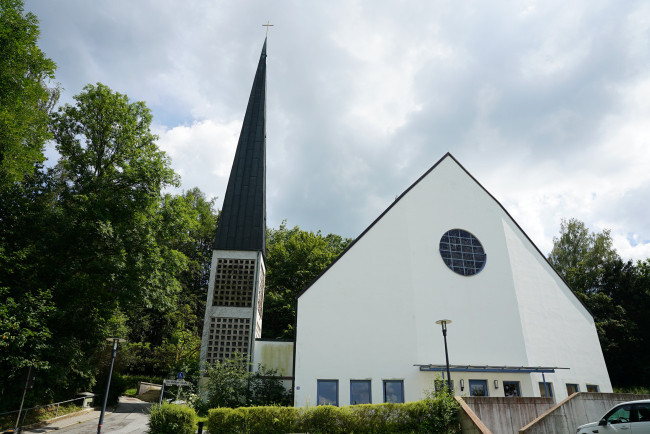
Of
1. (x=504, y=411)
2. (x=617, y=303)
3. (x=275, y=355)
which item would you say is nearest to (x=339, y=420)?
(x=504, y=411)

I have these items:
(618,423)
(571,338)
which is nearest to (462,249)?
(571,338)

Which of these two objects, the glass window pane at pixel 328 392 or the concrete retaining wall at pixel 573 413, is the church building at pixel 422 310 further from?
the concrete retaining wall at pixel 573 413

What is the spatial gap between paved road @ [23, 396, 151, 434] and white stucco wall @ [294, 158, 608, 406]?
668cm

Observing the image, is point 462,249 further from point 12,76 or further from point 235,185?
point 12,76

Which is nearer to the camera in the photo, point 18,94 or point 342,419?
point 342,419

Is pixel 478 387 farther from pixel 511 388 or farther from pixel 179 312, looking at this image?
pixel 179 312

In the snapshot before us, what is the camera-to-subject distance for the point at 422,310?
1797cm

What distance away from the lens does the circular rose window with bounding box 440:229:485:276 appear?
63.4ft

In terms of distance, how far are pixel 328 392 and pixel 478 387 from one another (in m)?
6.52

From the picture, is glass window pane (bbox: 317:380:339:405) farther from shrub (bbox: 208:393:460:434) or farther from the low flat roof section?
shrub (bbox: 208:393:460:434)

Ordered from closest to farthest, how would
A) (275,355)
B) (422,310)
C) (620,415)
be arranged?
1. (620,415)
2. (422,310)
3. (275,355)

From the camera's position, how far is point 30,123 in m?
16.0

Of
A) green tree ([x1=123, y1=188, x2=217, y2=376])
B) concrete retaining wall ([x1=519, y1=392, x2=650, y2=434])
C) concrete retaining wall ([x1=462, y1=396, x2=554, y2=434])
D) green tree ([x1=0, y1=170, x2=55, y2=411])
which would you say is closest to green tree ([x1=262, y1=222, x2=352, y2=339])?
green tree ([x1=123, y1=188, x2=217, y2=376])

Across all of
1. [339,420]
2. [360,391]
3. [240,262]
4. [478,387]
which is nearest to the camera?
[339,420]
